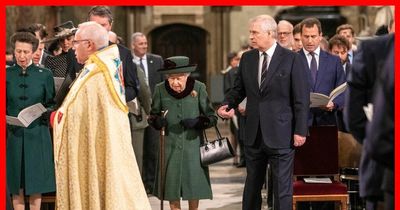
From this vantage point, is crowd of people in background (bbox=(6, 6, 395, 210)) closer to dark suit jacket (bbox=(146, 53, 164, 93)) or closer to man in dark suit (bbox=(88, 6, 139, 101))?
man in dark suit (bbox=(88, 6, 139, 101))

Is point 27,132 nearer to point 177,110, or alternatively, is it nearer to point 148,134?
point 177,110

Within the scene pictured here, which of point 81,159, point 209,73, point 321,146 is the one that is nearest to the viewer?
point 81,159

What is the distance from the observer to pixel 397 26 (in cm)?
535

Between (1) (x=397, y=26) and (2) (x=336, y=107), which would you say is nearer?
(1) (x=397, y=26)

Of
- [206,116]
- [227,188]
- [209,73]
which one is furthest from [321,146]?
[209,73]

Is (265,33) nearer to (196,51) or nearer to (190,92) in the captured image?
(190,92)

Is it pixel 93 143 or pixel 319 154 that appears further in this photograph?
pixel 319 154

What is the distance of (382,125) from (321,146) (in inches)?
144

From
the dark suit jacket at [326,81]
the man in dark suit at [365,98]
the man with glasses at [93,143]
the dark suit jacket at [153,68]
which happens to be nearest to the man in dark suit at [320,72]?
the dark suit jacket at [326,81]

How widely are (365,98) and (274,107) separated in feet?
7.59

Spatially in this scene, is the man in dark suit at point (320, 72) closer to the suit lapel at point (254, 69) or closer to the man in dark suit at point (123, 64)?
the suit lapel at point (254, 69)

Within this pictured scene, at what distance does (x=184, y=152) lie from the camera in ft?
28.3

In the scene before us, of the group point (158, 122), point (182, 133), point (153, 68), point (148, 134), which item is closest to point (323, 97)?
point (182, 133)

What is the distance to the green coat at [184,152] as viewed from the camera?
8.60 metres
